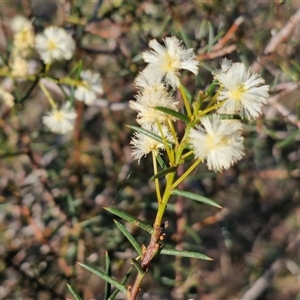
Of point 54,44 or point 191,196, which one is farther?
point 54,44

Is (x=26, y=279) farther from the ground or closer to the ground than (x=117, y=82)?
closer to the ground

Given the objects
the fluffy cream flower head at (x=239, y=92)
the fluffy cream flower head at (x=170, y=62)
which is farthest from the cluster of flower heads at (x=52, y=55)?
the fluffy cream flower head at (x=239, y=92)

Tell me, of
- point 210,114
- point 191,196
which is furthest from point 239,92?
point 191,196

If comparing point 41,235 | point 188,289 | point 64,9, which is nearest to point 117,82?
point 64,9

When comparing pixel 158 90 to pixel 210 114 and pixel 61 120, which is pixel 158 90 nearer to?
pixel 210 114

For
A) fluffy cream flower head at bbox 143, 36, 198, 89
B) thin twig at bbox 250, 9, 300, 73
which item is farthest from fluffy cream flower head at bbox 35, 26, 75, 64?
fluffy cream flower head at bbox 143, 36, 198, 89

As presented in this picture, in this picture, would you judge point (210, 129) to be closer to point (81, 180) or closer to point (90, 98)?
point (90, 98)

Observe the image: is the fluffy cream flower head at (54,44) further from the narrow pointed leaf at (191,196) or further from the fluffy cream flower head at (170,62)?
the narrow pointed leaf at (191,196)
